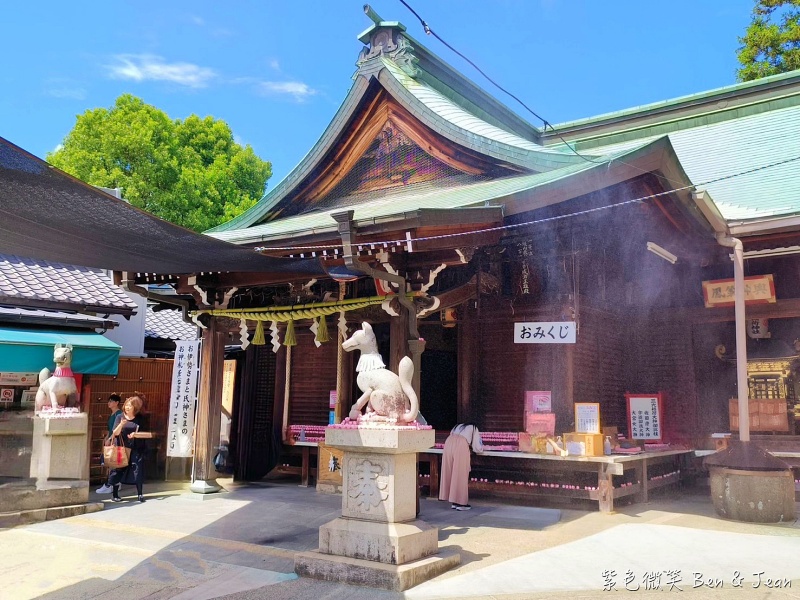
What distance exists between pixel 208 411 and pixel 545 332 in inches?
231

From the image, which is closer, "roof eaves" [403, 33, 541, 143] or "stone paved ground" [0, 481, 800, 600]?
"stone paved ground" [0, 481, 800, 600]

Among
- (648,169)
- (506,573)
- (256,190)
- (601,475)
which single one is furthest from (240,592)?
(256,190)

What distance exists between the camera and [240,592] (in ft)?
18.4

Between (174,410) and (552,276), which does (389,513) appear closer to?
(552,276)

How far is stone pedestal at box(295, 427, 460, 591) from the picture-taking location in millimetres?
5773

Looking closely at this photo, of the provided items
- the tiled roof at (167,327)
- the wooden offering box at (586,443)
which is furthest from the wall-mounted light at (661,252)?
the tiled roof at (167,327)

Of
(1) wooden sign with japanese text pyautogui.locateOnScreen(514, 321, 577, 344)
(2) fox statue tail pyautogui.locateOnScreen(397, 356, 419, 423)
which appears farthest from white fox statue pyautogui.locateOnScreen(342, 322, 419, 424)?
(1) wooden sign with japanese text pyautogui.locateOnScreen(514, 321, 577, 344)

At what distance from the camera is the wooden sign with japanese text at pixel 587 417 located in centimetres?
957

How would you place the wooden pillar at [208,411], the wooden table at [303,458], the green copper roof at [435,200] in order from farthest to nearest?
the wooden table at [303,458]
the wooden pillar at [208,411]
the green copper roof at [435,200]

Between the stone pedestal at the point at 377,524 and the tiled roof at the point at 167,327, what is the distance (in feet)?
38.4

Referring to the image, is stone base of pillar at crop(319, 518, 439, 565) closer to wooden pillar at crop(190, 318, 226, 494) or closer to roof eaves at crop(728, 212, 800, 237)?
wooden pillar at crop(190, 318, 226, 494)

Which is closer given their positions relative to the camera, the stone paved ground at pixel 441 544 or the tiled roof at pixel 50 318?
the stone paved ground at pixel 441 544

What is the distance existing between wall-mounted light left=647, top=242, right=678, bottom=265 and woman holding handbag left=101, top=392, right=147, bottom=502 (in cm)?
879

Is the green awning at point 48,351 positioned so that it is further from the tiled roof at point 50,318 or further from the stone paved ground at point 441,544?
the stone paved ground at point 441,544
